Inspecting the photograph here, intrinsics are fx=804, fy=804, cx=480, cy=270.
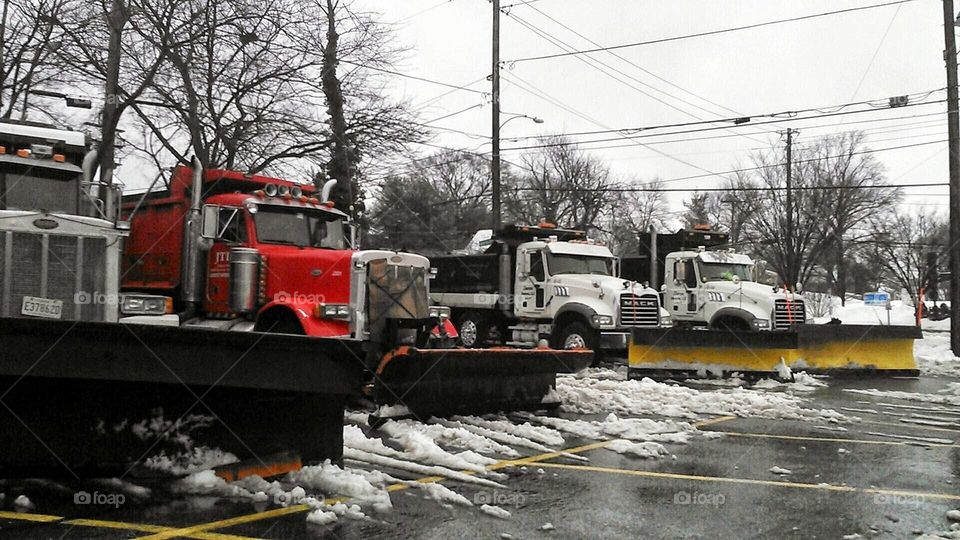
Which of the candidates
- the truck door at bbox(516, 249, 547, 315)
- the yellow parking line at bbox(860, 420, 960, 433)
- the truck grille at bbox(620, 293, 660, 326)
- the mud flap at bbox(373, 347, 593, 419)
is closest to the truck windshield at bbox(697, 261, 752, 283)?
the truck grille at bbox(620, 293, 660, 326)

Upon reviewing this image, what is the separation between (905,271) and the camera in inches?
2292

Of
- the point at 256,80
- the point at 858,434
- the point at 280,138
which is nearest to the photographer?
the point at 858,434

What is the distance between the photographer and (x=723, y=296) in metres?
18.2

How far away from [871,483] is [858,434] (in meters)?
2.78

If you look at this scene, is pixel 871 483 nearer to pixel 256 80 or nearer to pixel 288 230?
pixel 288 230

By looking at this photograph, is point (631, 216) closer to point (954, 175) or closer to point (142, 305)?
point (954, 175)

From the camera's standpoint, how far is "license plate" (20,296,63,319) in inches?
296

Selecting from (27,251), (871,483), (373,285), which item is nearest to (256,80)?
(373,285)

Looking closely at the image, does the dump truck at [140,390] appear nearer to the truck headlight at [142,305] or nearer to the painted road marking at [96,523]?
the painted road marking at [96,523]

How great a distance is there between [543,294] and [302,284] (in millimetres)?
8809

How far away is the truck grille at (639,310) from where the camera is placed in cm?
1683

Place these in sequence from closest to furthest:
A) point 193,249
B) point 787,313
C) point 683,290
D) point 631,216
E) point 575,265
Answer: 1. point 193,249
2. point 787,313
3. point 575,265
4. point 683,290
5. point 631,216

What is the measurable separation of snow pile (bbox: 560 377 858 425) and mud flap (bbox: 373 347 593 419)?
75cm

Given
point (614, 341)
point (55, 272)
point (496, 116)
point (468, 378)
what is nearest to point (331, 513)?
point (468, 378)
